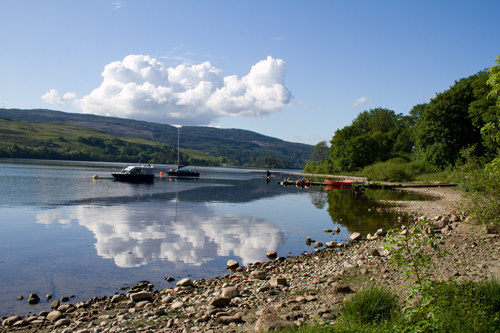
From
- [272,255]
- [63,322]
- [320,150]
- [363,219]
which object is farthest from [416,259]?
[320,150]

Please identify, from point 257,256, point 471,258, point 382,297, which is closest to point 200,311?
point 382,297

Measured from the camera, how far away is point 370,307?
21.3 feet

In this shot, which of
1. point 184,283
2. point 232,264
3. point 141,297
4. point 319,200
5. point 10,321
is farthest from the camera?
point 319,200

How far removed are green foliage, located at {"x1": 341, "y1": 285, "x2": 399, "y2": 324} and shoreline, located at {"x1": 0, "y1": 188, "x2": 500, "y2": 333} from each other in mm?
402

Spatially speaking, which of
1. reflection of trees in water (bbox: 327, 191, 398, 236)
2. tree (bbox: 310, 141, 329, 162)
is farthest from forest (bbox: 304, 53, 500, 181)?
tree (bbox: 310, 141, 329, 162)

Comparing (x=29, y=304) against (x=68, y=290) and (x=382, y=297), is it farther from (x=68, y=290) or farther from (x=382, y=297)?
(x=382, y=297)

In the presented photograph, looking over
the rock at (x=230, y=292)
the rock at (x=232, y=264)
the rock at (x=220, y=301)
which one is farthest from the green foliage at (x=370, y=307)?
the rock at (x=232, y=264)

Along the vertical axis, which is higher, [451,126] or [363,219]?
[451,126]


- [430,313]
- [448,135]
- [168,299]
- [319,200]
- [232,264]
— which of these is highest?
[448,135]

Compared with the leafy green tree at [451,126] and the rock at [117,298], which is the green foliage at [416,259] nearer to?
the rock at [117,298]

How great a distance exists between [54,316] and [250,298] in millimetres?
5056

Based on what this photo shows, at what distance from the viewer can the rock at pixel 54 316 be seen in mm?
8281

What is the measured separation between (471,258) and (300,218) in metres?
16.8

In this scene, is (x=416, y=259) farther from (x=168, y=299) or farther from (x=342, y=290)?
(x=168, y=299)
